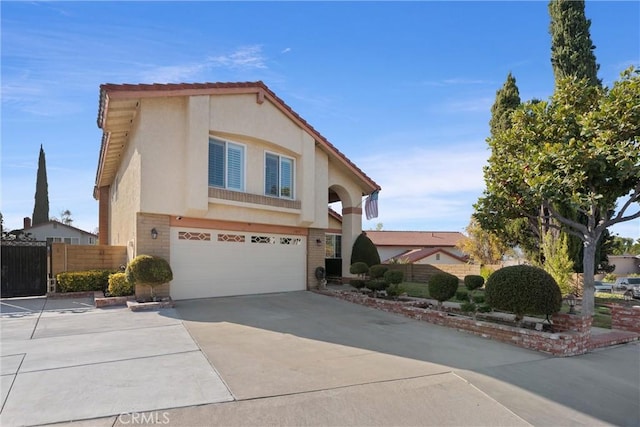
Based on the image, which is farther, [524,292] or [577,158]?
[577,158]

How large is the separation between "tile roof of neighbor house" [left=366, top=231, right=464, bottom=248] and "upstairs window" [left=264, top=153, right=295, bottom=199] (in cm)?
2872

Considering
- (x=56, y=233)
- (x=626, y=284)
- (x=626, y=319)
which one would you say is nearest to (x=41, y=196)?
(x=56, y=233)

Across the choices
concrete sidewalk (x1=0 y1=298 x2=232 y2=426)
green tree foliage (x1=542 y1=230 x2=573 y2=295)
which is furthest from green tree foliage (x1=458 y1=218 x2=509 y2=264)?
concrete sidewalk (x1=0 y1=298 x2=232 y2=426)

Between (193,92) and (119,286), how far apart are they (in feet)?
21.5

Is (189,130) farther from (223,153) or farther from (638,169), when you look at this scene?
(638,169)

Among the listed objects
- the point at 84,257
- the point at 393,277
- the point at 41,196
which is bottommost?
the point at 393,277

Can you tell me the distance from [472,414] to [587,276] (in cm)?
794

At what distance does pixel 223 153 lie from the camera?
14.1 meters

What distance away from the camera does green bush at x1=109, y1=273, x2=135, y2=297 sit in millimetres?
12008

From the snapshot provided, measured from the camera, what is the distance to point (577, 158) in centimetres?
966

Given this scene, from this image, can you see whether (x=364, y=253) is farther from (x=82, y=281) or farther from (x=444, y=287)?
(x=82, y=281)

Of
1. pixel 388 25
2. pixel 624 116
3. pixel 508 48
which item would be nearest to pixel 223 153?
pixel 388 25

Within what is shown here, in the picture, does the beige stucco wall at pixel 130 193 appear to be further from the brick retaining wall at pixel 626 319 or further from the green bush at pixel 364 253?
the brick retaining wall at pixel 626 319

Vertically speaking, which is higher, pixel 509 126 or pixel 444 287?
pixel 509 126
